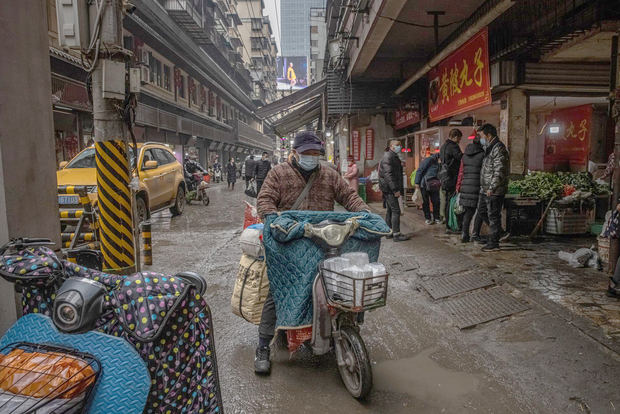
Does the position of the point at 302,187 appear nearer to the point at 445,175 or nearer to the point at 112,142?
the point at 112,142

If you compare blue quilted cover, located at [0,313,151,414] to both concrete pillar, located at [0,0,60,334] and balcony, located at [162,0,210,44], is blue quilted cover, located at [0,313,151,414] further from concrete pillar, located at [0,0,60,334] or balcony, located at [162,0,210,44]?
balcony, located at [162,0,210,44]

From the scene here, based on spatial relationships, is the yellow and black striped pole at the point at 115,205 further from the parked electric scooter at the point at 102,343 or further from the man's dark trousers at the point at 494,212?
the man's dark trousers at the point at 494,212

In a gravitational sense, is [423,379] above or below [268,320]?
below

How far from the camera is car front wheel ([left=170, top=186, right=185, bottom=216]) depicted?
12736 millimetres

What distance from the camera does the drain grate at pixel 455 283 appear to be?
518 centimetres

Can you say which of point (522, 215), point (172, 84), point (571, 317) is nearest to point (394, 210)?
point (522, 215)

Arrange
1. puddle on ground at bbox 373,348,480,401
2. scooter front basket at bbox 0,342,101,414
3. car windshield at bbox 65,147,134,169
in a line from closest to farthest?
scooter front basket at bbox 0,342,101,414 < puddle on ground at bbox 373,348,480,401 < car windshield at bbox 65,147,134,169

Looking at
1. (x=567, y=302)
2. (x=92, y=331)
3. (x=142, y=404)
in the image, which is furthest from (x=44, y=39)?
(x=567, y=302)

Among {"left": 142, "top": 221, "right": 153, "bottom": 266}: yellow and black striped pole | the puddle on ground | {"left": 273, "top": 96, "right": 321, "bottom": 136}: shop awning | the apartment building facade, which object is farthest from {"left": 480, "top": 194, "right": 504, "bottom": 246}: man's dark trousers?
{"left": 273, "top": 96, "right": 321, "bottom": 136}: shop awning

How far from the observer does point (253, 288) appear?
133 inches

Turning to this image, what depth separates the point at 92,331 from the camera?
1577mm

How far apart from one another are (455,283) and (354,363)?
3049mm

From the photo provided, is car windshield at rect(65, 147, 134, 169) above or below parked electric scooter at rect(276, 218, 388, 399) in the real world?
above

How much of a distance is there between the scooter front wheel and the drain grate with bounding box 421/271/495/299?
7.94 ft
